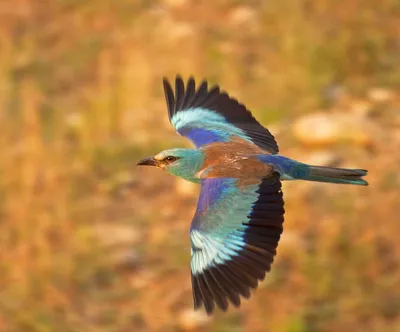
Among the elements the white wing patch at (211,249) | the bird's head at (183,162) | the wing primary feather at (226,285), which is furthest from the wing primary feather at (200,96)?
the wing primary feather at (226,285)

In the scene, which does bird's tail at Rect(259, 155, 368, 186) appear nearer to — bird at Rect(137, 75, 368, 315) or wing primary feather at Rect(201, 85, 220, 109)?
bird at Rect(137, 75, 368, 315)

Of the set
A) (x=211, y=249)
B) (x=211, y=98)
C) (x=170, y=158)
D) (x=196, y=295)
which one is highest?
(x=211, y=98)

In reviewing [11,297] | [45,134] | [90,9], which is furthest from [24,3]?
[11,297]

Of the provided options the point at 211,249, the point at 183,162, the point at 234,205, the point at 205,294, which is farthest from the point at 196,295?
the point at 183,162

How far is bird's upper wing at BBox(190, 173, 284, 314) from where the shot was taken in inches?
129

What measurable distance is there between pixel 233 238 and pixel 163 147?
3135mm

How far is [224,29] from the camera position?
800 cm

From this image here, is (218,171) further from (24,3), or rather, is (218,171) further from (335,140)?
(24,3)

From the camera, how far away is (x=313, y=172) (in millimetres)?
3744

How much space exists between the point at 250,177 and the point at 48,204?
2629 mm

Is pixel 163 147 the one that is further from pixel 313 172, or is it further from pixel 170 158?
pixel 313 172

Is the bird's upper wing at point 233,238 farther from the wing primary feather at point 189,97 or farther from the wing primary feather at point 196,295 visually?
the wing primary feather at point 189,97

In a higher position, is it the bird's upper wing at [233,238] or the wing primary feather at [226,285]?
the bird's upper wing at [233,238]

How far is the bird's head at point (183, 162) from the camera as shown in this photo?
3785 mm
